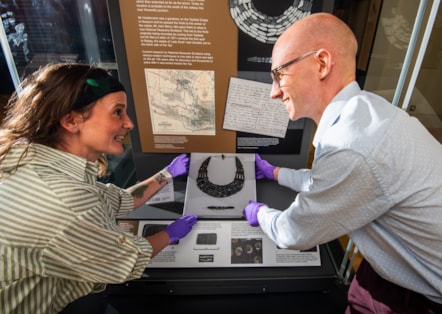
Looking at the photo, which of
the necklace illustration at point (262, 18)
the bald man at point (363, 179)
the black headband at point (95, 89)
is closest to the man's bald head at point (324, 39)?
the bald man at point (363, 179)

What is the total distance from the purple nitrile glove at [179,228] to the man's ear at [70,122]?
1.57ft

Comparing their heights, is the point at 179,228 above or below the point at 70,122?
below

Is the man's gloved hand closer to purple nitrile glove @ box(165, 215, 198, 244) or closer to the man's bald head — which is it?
purple nitrile glove @ box(165, 215, 198, 244)

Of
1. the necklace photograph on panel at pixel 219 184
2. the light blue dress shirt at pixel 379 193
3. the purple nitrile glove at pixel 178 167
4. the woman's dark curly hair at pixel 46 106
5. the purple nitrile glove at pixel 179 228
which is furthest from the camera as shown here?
the purple nitrile glove at pixel 178 167

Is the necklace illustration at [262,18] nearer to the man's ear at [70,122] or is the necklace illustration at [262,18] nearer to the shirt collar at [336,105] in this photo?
the shirt collar at [336,105]

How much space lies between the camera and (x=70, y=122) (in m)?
0.88

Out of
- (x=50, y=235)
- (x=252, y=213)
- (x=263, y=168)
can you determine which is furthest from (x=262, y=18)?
(x=50, y=235)

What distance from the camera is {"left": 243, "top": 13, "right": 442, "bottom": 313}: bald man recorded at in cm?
71

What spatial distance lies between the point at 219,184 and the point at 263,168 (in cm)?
24

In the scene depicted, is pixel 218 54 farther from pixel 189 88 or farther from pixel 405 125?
pixel 405 125

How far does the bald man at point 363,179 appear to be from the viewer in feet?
2.34

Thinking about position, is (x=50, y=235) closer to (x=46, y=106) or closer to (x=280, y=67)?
(x=46, y=106)
